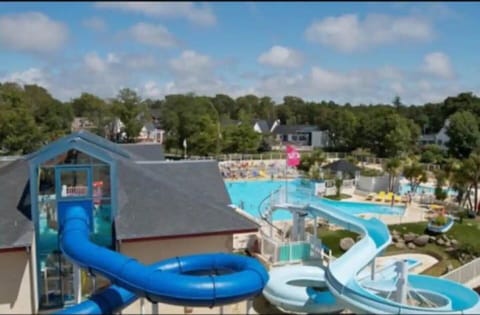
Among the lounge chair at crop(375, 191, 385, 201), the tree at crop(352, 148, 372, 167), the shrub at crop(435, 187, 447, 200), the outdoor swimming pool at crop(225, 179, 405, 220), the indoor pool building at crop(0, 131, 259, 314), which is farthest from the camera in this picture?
the tree at crop(352, 148, 372, 167)

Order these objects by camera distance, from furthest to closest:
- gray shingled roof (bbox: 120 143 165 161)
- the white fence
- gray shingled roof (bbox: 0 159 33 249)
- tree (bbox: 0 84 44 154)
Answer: tree (bbox: 0 84 44 154), gray shingled roof (bbox: 120 143 165 161), the white fence, gray shingled roof (bbox: 0 159 33 249)

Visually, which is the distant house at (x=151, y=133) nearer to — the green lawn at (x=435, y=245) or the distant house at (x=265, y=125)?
the distant house at (x=265, y=125)

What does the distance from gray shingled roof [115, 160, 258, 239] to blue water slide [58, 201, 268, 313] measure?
109 centimetres

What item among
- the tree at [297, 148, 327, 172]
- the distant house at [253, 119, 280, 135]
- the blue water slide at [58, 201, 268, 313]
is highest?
the distant house at [253, 119, 280, 135]

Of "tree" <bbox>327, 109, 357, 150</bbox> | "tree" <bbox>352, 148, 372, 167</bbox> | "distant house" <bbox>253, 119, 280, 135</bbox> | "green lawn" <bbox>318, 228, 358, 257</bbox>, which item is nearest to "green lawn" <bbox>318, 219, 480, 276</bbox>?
"green lawn" <bbox>318, 228, 358, 257</bbox>

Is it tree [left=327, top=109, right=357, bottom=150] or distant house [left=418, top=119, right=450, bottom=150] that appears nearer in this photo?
distant house [left=418, top=119, right=450, bottom=150]

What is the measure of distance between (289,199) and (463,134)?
24.5 metres

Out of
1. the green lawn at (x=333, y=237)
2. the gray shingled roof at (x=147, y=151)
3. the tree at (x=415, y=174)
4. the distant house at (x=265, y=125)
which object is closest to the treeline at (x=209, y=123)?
the distant house at (x=265, y=125)

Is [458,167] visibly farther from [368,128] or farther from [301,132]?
[301,132]

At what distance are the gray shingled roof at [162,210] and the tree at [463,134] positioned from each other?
2885cm

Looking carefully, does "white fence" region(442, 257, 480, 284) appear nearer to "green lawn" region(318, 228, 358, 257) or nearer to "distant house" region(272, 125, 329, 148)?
"green lawn" region(318, 228, 358, 257)

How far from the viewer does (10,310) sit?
10.2 m

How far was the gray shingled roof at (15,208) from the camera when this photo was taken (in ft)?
32.9

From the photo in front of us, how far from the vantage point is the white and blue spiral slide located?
10.1 meters
